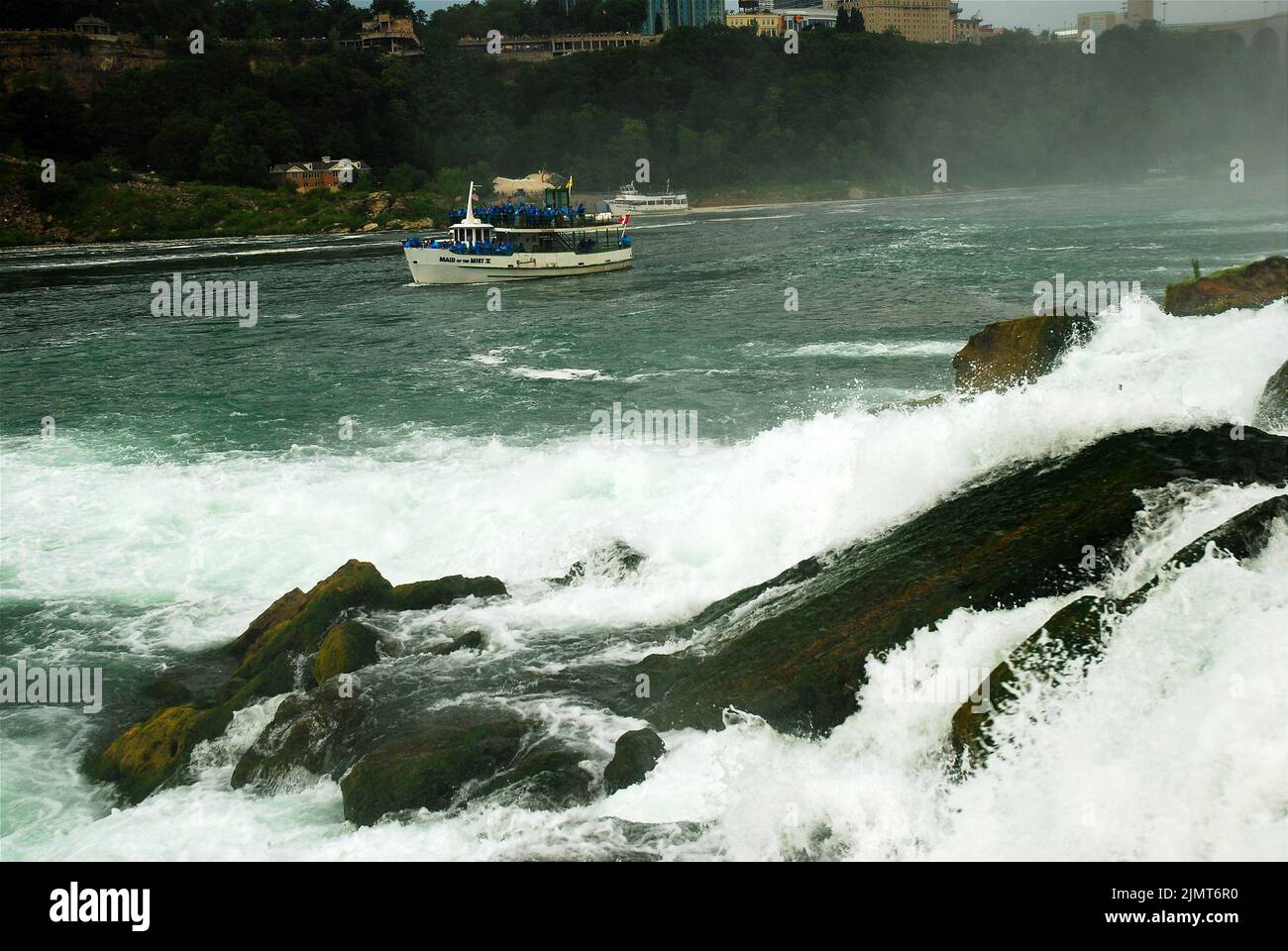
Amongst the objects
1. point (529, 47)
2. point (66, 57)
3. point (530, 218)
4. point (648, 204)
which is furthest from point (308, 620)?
point (529, 47)

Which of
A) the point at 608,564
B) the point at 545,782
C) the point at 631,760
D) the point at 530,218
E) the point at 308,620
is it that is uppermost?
the point at 530,218

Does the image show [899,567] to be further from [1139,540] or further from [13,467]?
[13,467]

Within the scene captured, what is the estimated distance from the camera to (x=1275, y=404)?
15.9 metres

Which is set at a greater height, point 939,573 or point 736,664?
point 939,573

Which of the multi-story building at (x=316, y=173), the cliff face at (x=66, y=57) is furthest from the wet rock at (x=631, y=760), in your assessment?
the cliff face at (x=66, y=57)

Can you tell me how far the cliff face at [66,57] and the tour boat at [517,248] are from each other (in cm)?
8948

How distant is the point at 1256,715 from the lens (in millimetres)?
9273

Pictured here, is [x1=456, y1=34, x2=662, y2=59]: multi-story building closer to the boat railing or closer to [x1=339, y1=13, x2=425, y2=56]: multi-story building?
[x1=339, y1=13, x2=425, y2=56]: multi-story building

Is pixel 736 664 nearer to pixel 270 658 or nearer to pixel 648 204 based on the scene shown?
pixel 270 658

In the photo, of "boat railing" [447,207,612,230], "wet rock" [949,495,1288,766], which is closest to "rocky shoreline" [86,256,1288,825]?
"wet rock" [949,495,1288,766]

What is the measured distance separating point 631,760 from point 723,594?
15.7 feet

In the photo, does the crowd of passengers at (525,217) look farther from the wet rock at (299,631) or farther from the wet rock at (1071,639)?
the wet rock at (1071,639)
